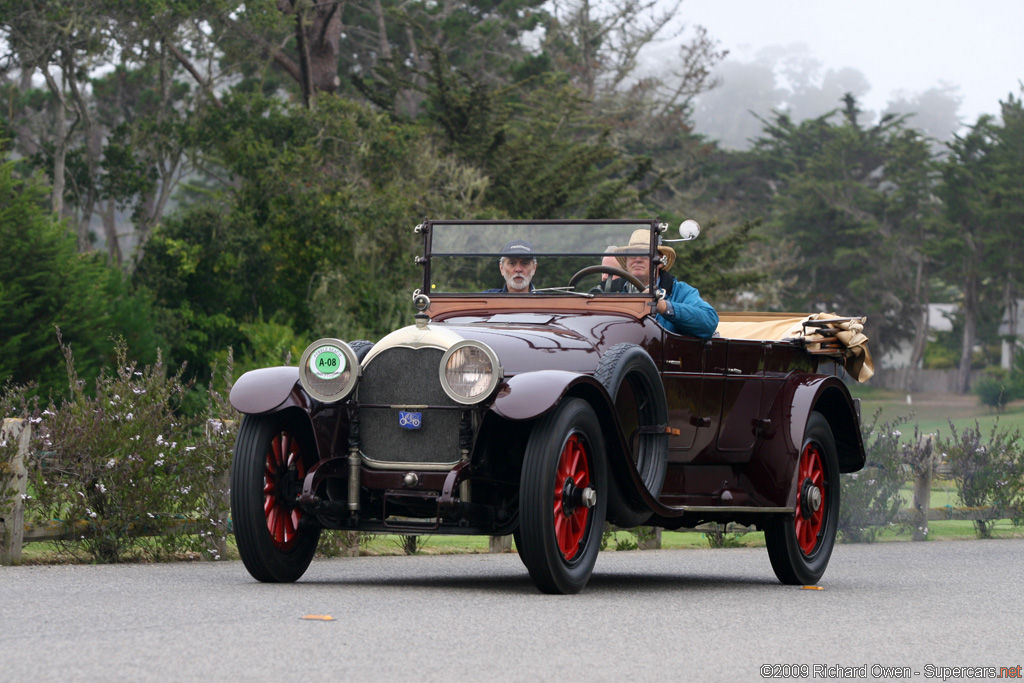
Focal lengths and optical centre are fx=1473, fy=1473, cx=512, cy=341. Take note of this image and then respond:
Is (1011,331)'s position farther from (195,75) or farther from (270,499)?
(270,499)

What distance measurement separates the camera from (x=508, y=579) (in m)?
8.96

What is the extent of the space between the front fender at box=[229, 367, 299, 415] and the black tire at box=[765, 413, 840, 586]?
3.39 metres

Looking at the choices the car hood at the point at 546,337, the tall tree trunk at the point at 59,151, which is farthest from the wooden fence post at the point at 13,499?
the tall tree trunk at the point at 59,151

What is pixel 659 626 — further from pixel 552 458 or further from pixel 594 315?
pixel 594 315

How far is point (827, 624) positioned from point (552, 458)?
60.5 inches

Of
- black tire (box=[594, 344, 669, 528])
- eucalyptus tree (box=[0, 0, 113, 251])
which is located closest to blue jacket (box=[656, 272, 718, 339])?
black tire (box=[594, 344, 669, 528])

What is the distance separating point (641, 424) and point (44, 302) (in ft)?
72.6

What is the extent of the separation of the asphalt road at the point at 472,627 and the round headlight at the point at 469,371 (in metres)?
1.03

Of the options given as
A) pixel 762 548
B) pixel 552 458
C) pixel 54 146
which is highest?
pixel 54 146

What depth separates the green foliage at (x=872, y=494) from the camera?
51.3 ft

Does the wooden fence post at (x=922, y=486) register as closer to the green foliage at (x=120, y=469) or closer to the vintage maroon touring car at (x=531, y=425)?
the vintage maroon touring car at (x=531, y=425)

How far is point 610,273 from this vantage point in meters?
9.08

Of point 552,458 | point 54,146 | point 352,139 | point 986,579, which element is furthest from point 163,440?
point 54,146

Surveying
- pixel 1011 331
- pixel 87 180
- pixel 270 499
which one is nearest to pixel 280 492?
pixel 270 499
